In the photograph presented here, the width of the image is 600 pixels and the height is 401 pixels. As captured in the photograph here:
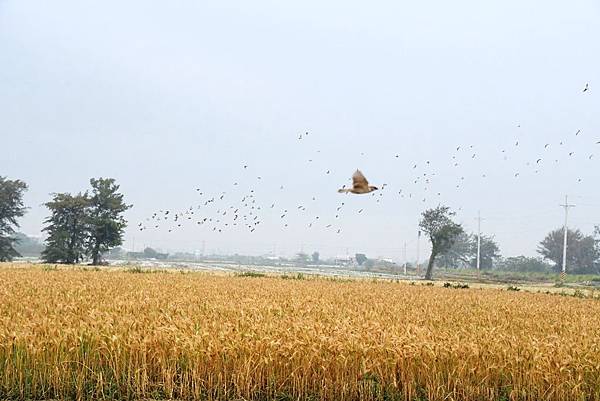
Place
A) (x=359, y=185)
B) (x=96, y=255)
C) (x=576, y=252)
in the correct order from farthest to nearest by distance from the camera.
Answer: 1. (x=576, y=252)
2. (x=96, y=255)
3. (x=359, y=185)

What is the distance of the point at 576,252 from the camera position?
11062 centimetres

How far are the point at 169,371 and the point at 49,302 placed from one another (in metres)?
8.69

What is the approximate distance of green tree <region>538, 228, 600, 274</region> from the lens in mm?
108438

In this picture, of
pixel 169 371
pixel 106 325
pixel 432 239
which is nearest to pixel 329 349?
pixel 169 371

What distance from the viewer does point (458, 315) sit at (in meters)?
17.1

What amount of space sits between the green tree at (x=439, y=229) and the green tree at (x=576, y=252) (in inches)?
1614

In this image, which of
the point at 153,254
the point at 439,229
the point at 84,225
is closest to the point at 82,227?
the point at 84,225

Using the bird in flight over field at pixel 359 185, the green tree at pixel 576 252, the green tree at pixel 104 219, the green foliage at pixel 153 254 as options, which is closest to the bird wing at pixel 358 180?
the bird in flight over field at pixel 359 185

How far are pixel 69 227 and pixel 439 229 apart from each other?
5183 centimetres

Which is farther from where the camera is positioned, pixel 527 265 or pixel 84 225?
pixel 527 265

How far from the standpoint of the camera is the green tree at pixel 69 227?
6469 cm

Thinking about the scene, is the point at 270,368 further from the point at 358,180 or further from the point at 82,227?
the point at 82,227

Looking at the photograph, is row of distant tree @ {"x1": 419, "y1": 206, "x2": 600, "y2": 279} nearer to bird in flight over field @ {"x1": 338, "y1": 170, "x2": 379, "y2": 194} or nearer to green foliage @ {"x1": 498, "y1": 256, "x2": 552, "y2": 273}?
green foliage @ {"x1": 498, "y1": 256, "x2": 552, "y2": 273}

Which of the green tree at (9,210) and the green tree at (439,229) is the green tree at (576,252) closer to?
the green tree at (439,229)
